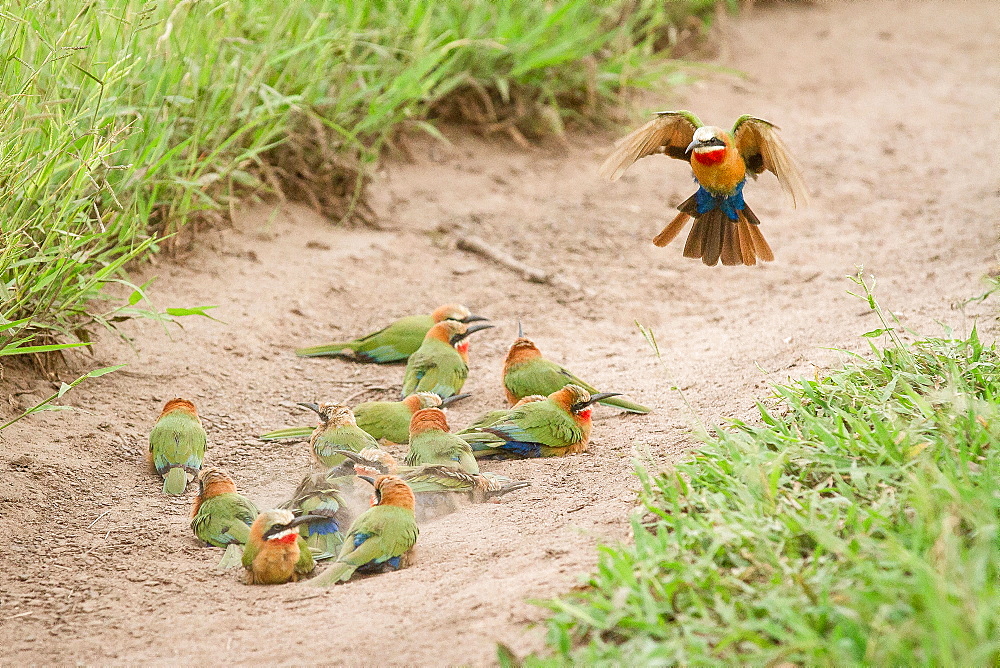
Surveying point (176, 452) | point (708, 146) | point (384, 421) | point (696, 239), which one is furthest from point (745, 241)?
point (176, 452)

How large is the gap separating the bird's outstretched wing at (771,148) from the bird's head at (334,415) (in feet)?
5.46

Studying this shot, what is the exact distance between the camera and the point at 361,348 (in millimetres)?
4418

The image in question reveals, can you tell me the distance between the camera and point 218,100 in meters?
4.65

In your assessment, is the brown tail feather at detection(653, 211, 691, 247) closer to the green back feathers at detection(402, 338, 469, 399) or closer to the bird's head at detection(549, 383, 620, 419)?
the bird's head at detection(549, 383, 620, 419)

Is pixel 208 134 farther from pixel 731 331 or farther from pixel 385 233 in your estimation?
pixel 731 331

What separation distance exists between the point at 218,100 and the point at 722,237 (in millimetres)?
2475

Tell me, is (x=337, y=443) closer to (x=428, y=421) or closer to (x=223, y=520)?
(x=428, y=421)

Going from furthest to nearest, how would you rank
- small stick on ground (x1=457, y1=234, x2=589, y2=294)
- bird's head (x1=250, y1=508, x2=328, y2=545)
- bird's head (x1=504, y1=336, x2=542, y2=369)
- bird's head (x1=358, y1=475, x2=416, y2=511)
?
small stick on ground (x1=457, y1=234, x2=589, y2=294) → bird's head (x1=504, y1=336, x2=542, y2=369) → bird's head (x1=358, y1=475, x2=416, y2=511) → bird's head (x1=250, y1=508, x2=328, y2=545)

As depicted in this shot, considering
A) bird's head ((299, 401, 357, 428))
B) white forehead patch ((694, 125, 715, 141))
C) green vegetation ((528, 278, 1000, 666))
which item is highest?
white forehead patch ((694, 125, 715, 141))

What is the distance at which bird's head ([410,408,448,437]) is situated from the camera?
3422 mm

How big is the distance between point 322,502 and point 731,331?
2.18m

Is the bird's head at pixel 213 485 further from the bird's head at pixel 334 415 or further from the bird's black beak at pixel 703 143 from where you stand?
the bird's black beak at pixel 703 143

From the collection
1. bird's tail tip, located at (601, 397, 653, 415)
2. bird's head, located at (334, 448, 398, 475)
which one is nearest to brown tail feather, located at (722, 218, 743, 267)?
bird's tail tip, located at (601, 397, 653, 415)

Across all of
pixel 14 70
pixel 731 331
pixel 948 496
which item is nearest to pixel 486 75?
pixel 731 331
